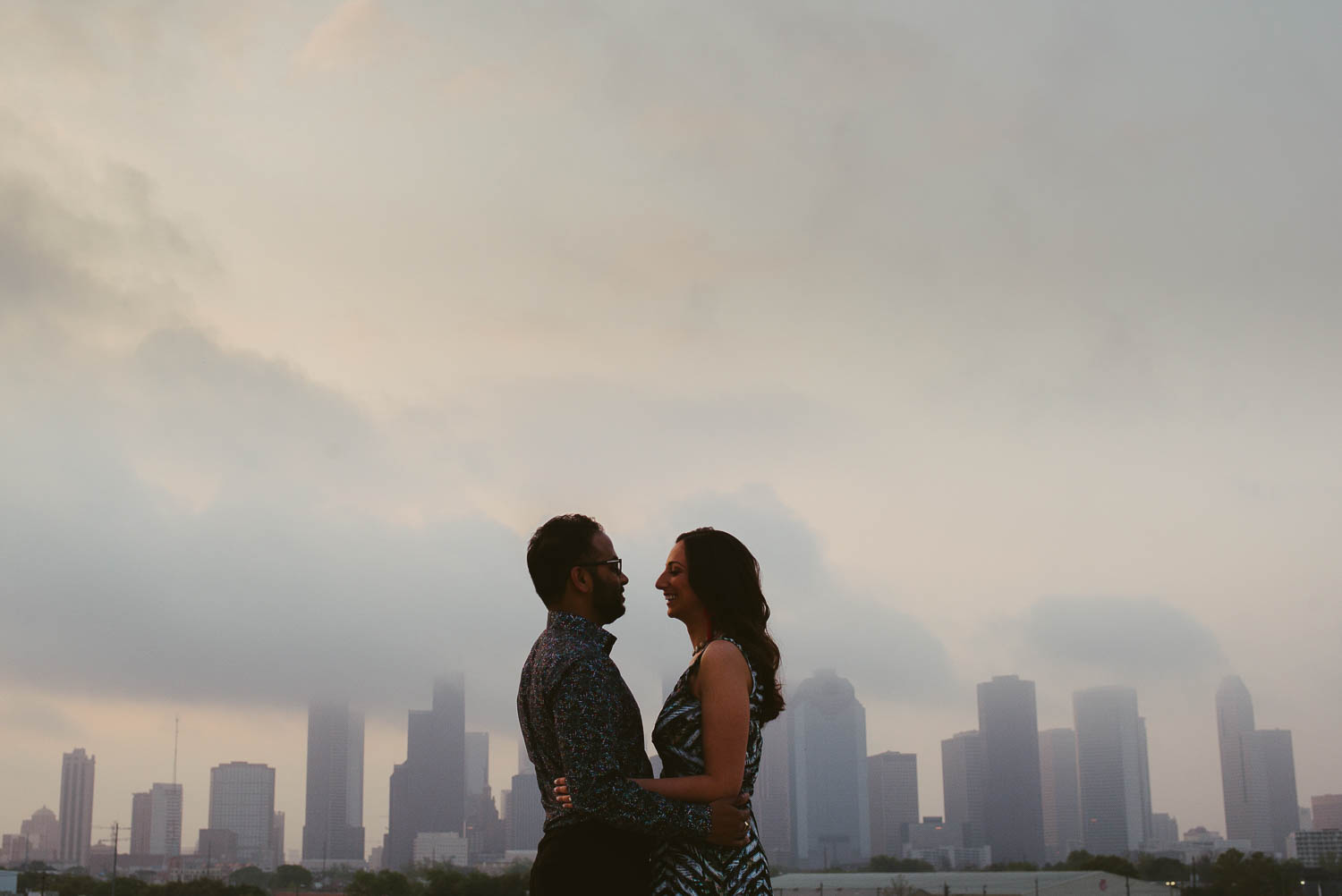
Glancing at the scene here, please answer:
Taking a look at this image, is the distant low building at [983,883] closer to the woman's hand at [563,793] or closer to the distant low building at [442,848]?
the woman's hand at [563,793]

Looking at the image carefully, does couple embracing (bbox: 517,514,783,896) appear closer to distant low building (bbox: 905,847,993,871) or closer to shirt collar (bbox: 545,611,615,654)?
shirt collar (bbox: 545,611,615,654)

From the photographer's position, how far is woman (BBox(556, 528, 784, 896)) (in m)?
4.35

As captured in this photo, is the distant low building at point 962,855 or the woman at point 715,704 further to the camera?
the distant low building at point 962,855

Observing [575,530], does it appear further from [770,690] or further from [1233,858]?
[1233,858]

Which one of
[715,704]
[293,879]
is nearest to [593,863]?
[715,704]

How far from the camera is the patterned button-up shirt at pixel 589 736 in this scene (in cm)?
423

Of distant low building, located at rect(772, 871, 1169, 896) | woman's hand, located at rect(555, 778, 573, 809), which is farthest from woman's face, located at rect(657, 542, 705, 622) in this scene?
distant low building, located at rect(772, 871, 1169, 896)

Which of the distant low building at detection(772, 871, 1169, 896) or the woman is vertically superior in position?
the woman

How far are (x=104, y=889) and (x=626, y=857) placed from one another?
8171 centimetres

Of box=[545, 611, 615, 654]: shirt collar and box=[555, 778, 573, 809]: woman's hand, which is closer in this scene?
box=[555, 778, 573, 809]: woman's hand

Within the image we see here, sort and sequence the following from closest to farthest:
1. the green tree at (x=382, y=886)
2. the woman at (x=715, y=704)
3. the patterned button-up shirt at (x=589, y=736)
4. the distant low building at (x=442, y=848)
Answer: the patterned button-up shirt at (x=589, y=736) → the woman at (x=715, y=704) → the green tree at (x=382, y=886) → the distant low building at (x=442, y=848)

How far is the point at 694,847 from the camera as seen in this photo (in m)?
4.38

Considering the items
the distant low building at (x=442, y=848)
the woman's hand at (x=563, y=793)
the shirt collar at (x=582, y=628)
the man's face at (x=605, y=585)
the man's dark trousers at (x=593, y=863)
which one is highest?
the man's face at (x=605, y=585)

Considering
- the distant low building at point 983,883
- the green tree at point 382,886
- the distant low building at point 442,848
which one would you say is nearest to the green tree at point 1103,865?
the distant low building at point 983,883
